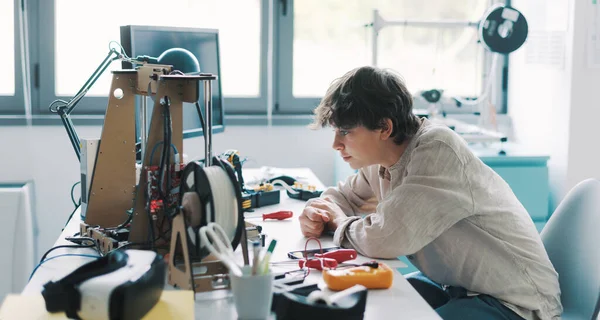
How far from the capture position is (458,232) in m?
1.61

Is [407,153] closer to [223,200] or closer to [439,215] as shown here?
[439,215]

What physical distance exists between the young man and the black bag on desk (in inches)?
17.2

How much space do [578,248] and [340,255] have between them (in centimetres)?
61

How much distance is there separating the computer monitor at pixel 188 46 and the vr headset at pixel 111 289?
0.68 m

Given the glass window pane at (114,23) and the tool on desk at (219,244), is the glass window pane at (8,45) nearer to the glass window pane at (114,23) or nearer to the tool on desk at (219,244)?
the glass window pane at (114,23)

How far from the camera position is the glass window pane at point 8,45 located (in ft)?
10.4

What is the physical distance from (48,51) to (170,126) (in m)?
1.99

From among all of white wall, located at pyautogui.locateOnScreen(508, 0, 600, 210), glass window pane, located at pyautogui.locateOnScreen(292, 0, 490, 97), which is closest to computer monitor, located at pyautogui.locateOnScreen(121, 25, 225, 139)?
glass window pane, located at pyautogui.locateOnScreen(292, 0, 490, 97)

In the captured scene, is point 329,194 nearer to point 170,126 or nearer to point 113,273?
point 170,126

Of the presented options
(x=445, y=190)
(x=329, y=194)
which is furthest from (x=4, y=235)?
(x=445, y=190)

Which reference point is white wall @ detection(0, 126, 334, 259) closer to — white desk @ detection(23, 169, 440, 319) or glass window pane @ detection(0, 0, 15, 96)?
glass window pane @ detection(0, 0, 15, 96)

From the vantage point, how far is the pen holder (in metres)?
1.11

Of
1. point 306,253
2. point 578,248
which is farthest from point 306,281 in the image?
point 578,248

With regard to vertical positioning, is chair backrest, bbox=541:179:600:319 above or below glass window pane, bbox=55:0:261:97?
below
